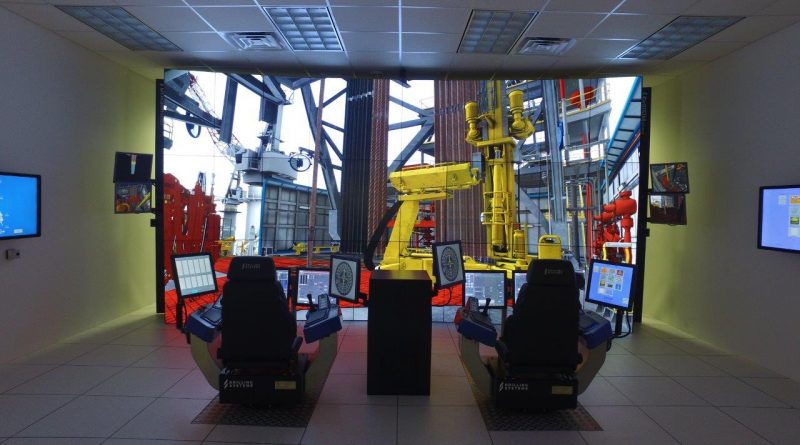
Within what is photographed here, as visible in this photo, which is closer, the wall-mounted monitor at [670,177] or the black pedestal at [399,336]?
the black pedestal at [399,336]

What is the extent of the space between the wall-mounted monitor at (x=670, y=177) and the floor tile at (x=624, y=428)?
2.66 meters

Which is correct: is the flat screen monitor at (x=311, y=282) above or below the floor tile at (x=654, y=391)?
above

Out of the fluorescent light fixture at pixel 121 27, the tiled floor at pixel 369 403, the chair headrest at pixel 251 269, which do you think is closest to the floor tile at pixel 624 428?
Answer: the tiled floor at pixel 369 403

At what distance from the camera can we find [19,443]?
7.32ft

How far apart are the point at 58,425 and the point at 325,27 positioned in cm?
358

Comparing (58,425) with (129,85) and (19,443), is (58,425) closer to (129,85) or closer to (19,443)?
(19,443)

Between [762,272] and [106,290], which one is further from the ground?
[762,272]

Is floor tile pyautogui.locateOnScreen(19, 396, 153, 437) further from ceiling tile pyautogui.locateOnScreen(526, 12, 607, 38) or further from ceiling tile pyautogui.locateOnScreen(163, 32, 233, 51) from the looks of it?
ceiling tile pyautogui.locateOnScreen(526, 12, 607, 38)

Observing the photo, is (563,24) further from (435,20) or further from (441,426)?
(441,426)

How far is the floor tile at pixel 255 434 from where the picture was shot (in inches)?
91.4

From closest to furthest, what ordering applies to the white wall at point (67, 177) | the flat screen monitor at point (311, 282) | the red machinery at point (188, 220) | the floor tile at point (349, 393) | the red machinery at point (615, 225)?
1. the floor tile at point (349, 393)
2. the white wall at point (67, 177)
3. the flat screen monitor at point (311, 282)
4. the red machinery at point (615, 225)
5. the red machinery at point (188, 220)

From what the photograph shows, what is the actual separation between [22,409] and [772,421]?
15.8 ft

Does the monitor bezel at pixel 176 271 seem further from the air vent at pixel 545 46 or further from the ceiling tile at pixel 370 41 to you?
the air vent at pixel 545 46

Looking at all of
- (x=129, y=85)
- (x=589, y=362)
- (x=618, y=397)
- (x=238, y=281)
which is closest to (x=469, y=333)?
(x=589, y=362)
